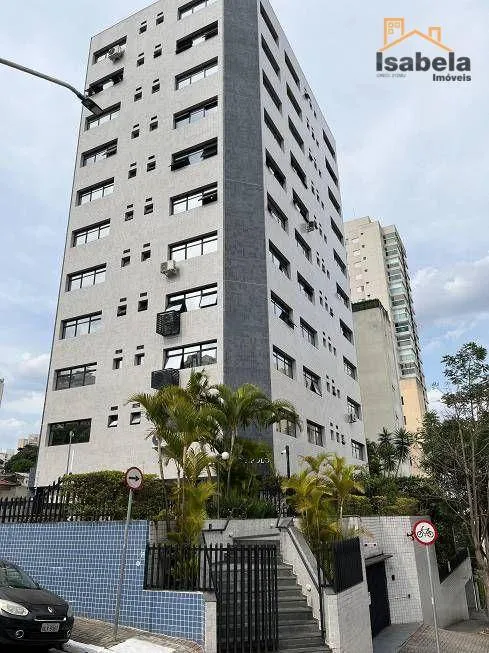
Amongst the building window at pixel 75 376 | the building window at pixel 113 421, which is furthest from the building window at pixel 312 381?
the building window at pixel 75 376

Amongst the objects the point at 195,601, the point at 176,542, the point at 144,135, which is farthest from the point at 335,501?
the point at 144,135

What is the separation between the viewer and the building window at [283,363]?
26.4 meters

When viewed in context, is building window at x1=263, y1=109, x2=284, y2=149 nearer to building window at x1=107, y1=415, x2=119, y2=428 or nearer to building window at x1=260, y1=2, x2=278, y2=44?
building window at x1=260, y1=2, x2=278, y2=44

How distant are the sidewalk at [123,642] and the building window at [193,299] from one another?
16.6m

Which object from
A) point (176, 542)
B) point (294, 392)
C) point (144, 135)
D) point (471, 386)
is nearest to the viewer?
point (176, 542)

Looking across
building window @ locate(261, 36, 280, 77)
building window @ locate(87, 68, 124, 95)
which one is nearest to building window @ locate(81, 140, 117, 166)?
building window @ locate(87, 68, 124, 95)

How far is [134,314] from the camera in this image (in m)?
27.2

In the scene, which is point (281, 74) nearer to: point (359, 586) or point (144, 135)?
point (144, 135)

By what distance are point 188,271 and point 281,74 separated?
19290 millimetres

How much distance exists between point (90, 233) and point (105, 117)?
8.98 meters

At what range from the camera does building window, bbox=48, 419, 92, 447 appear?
26594mm

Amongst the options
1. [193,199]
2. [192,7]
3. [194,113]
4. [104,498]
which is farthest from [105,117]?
[104,498]

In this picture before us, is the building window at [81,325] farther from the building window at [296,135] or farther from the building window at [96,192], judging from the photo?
the building window at [296,135]

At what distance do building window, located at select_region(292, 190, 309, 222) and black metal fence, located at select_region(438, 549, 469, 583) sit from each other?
23.0 metres
